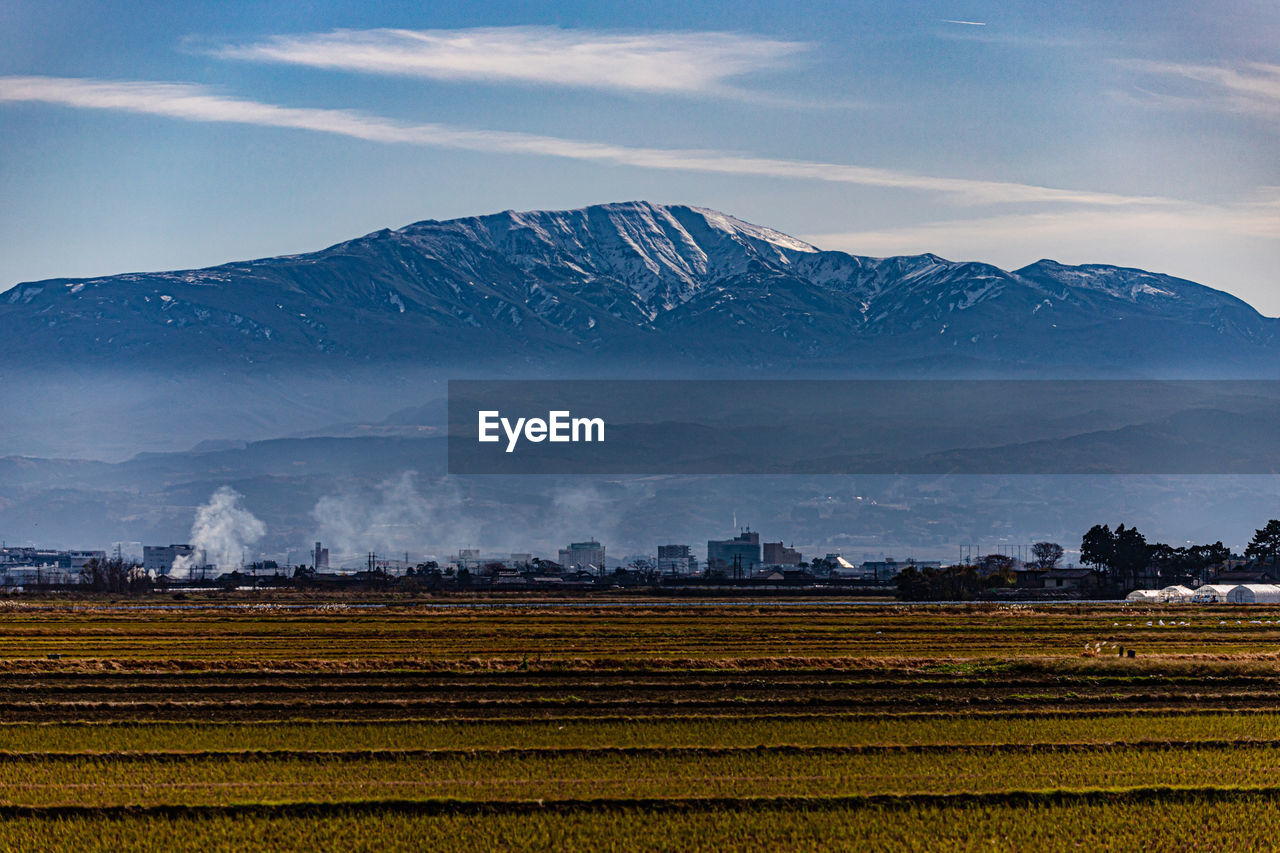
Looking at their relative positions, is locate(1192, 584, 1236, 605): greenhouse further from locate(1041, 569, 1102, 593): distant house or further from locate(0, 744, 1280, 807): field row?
locate(0, 744, 1280, 807): field row

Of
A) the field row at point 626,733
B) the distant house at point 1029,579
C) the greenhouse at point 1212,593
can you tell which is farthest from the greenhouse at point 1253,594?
the field row at point 626,733

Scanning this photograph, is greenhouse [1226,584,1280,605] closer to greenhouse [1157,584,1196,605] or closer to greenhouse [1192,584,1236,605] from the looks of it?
greenhouse [1192,584,1236,605]

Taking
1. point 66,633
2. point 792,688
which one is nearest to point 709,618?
point 66,633

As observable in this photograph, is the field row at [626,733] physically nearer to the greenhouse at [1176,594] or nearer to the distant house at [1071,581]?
the greenhouse at [1176,594]

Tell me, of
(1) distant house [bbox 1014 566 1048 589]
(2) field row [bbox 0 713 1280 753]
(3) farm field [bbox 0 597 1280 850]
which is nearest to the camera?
(3) farm field [bbox 0 597 1280 850]

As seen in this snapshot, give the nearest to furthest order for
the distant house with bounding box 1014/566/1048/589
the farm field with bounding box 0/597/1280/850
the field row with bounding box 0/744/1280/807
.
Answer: the farm field with bounding box 0/597/1280/850
the field row with bounding box 0/744/1280/807
the distant house with bounding box 1014/566/1048/589

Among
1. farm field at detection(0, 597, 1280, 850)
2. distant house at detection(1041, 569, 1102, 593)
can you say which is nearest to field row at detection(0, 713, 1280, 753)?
farm field at detection(0, 597, 1280, 850)

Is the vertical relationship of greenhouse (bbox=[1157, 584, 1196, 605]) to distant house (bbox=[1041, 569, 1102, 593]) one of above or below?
below

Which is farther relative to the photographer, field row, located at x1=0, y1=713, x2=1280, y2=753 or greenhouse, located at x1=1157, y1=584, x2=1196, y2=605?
greenhouse, located at x1=1157, y1=584, x2=1196, y2=605
